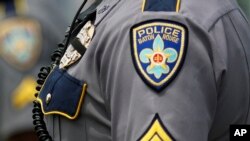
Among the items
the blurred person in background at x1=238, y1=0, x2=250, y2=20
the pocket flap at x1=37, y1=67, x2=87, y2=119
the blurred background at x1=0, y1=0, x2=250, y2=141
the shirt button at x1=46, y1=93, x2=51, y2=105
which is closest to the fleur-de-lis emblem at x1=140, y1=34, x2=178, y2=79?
the pocket flap at x1=37, y1=67, x2=87, y2=119

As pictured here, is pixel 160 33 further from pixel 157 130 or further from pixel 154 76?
pixel 157 130

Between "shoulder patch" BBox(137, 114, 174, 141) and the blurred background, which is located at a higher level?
the blurred background

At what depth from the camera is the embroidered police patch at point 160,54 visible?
6.13ft

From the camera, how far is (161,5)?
1.93 metres

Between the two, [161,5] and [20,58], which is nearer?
[161,5]

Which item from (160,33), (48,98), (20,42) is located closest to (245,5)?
(20,42)

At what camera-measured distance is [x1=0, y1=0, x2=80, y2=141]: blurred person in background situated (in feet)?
14.5

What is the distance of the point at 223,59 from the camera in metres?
1.93

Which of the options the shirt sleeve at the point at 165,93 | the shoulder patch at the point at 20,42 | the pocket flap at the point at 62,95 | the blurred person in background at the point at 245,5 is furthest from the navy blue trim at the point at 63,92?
the shoulder patch at the point at 20,42

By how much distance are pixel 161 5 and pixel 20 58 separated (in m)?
2.60

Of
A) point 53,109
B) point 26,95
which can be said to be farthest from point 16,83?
point 53,109

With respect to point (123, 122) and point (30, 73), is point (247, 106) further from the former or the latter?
point (30, 73)

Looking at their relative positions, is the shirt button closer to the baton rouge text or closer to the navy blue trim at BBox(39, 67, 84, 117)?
the navy blue trim at BBox(39, 67, 84, 117)

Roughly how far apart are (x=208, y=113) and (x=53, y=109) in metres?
0.37
